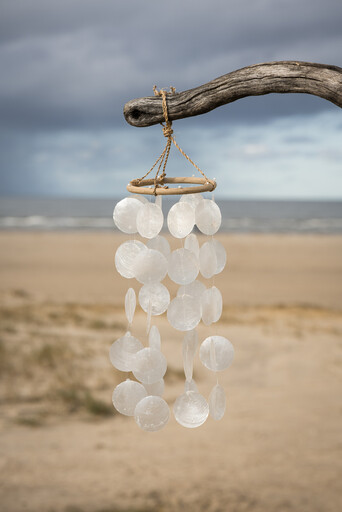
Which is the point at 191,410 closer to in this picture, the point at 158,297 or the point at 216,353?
the point at 216,353

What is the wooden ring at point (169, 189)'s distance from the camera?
4.65ft

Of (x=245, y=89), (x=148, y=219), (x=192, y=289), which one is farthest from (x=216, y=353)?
(x=245, y=89)

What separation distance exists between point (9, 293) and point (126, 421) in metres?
6.26

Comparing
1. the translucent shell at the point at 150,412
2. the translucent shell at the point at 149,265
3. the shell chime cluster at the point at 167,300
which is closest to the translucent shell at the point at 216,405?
the shell chime cluster at the point at 167,300

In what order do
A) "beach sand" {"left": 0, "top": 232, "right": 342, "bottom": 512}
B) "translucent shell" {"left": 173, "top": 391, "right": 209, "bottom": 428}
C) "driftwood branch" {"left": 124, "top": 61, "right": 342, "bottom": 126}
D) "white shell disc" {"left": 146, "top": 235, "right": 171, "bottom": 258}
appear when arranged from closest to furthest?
"driftwood branch" {"left": 124, "top": 61, "right": 342, "bottom": 126}
"translucent shell" {"left": 173, "top": 391, "right": 209, "bottom": 428}
"white shell disc" {"left": 146, "top": 235, "right": 171, "bottom": 258}
"beach sand" {"left": 0, "top": 232, "right": 342, "bottom": 512}

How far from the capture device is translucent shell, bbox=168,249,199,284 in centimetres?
145

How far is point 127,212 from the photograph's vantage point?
1.51m

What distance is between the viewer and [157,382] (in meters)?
1.59

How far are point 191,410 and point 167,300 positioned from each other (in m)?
0.31

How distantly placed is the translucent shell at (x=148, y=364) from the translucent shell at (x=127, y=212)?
0.35 metres

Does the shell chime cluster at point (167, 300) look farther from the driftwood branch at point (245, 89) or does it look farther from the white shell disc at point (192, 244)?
the driftwood branch at point (245, 89)

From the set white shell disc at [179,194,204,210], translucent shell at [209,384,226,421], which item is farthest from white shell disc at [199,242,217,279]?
translucent shell at [209,384,226,421]

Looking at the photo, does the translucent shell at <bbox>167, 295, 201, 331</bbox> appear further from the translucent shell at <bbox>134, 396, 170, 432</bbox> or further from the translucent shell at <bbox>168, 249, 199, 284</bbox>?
the translucent shell at <bbox>134, 396, 170, 432</bbox>

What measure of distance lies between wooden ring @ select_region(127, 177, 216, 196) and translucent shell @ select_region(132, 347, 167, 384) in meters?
0.43
